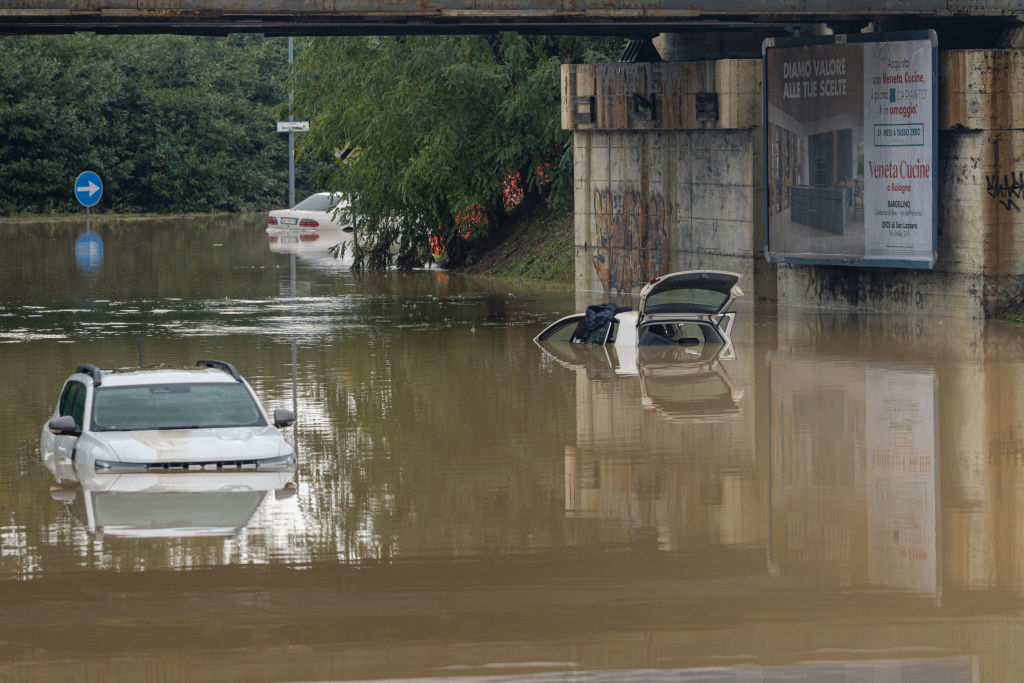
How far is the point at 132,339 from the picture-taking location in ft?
84.3

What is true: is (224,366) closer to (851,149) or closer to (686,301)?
(686,301)

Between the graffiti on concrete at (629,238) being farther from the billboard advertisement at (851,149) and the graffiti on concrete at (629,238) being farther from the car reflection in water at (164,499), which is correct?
the car reflection in water at (164,499)

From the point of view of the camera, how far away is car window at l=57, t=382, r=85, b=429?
1509 cm

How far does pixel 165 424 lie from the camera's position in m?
14.9

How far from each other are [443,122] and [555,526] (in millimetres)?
25739

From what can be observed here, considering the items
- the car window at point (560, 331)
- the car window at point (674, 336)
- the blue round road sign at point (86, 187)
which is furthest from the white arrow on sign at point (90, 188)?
the car window at point (674, 336)

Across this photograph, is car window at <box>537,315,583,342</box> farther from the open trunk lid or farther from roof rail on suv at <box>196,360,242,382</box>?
roof rail on suv at <box>196,360,242,382</box>

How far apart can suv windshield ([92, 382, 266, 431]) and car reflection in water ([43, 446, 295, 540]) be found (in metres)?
0.52

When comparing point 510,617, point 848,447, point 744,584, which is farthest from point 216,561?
point 848,447

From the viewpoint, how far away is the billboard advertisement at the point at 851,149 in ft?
87.1

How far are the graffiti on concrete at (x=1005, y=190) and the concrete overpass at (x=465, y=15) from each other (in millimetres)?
2295

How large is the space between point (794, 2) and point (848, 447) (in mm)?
12245

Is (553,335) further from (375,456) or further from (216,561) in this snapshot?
(216,561)

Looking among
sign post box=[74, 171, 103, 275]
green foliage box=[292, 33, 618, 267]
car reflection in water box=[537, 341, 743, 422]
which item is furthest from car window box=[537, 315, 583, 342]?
sign post box=[74, 171, 103, 275]
